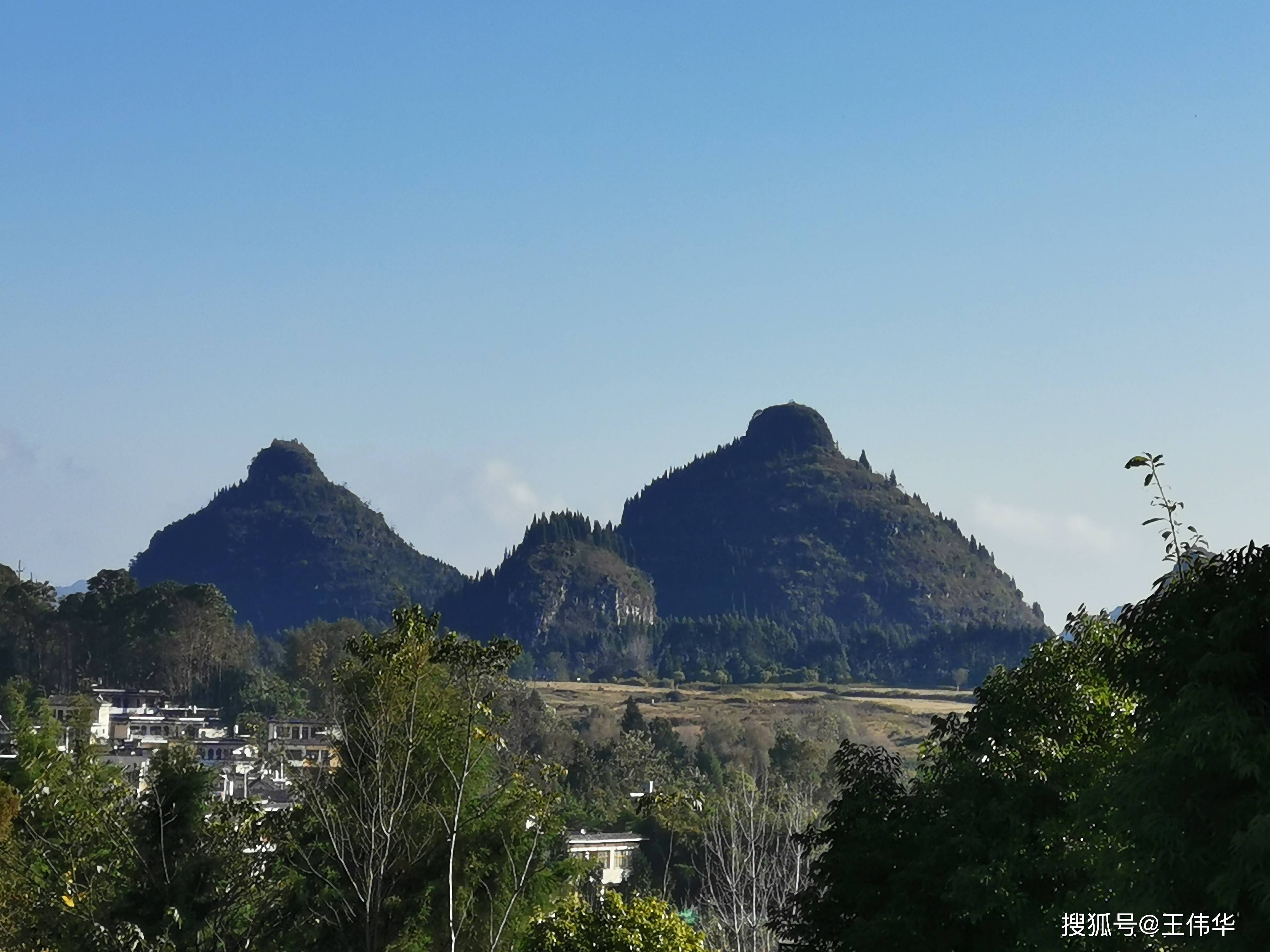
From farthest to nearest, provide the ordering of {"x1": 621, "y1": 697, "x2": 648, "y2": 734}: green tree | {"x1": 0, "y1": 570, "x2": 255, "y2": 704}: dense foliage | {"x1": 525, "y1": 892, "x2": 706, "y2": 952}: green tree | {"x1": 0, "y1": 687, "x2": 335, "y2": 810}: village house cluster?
{"x1": 621, "y1": 697, "x2": 648, "y2": 734}: green tree < {"x1": 0, "y1": 570, "x2": 255, "y2": 704}: dense foliage < {"x1": 0, "y1": 687, "x2": 335, "y2": 810}: village house cluster < {"x1": 525, "y1": 892, "x2": 706, "y2": 952}: green tree

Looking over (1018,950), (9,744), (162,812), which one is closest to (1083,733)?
(1018,950)

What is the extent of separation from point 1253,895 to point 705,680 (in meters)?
164

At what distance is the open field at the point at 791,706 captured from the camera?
122m

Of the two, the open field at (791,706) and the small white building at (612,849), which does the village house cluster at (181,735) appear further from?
the open field at (791,706)

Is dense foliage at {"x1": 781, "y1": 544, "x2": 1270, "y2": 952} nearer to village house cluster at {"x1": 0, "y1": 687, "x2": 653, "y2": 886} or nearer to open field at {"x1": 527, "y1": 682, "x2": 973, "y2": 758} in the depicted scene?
village house cluster at {"x1": 0, "y1": 687, "x2": 653, "y2": 886}

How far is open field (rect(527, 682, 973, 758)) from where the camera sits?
122 m

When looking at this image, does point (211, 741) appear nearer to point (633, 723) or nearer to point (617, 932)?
point (633, 723)

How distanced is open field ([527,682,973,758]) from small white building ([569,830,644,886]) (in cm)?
5441

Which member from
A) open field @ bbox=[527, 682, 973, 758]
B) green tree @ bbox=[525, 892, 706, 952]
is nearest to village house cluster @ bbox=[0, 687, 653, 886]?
green tree @ bbox=[525, 892, 706, 952]

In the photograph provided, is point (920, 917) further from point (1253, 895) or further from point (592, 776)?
point (592, 776)

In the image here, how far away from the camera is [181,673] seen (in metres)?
90.9

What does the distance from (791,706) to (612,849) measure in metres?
83.8

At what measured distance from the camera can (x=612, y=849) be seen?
5622 cm

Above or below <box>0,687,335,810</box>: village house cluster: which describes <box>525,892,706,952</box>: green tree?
below
